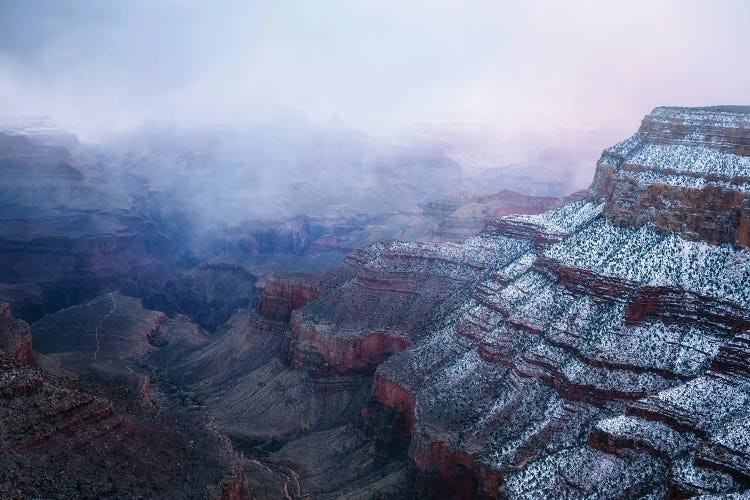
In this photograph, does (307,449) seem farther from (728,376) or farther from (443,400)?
(728,376)

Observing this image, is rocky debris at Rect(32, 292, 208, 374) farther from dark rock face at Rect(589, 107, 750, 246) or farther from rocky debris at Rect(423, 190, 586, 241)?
dark rock face at Rect(589, 107, 750, 246)

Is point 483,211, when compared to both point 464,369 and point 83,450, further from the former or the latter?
point 83,450

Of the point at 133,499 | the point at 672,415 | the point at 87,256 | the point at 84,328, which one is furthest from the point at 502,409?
the point at 87,256

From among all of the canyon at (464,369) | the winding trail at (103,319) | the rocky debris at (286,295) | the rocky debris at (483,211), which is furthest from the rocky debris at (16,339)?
the rocky debris at (483,211)

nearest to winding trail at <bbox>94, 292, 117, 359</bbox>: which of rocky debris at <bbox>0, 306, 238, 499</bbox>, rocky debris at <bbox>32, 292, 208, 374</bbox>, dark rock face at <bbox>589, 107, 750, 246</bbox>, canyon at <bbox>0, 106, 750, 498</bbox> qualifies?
rocky debris at <bbox>32, 292, 208, 374</bbox>

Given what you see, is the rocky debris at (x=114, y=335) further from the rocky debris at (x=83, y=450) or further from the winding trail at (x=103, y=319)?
the rocky debris at (x=83, y=450)
